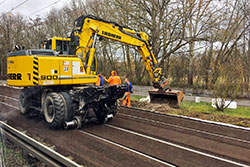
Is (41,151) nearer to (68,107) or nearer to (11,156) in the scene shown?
(11,156)

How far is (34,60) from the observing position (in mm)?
7270

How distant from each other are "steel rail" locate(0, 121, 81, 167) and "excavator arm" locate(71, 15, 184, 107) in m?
3.50

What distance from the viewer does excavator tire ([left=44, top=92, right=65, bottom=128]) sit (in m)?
7.35

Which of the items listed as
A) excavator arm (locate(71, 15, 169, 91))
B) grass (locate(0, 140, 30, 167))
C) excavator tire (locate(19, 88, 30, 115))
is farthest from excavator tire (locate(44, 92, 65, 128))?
excavator tire (locate(19, 88, 30, 115))

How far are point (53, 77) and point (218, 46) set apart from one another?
1519 cm

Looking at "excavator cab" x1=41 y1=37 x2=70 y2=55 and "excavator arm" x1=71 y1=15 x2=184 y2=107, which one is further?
"excavator cab" x1=41 y1=37 x2=70 y2=55

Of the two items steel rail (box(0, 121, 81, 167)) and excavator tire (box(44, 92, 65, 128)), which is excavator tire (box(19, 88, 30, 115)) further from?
steel rail (box(0, 121, 81, 167))

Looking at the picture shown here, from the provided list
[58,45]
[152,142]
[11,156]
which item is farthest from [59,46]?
[152,142]

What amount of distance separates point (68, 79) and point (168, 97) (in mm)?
6750

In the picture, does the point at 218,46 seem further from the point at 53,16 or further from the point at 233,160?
the point at 53,16

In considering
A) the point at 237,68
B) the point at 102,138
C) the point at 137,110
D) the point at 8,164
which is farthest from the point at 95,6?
the point at 8,164

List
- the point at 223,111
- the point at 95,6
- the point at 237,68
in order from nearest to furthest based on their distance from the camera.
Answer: the point at 237,68 → the point at 223,111 → the point at 95,6

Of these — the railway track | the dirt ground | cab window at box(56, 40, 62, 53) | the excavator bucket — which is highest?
cab window at box(56, 40, 62, 53)

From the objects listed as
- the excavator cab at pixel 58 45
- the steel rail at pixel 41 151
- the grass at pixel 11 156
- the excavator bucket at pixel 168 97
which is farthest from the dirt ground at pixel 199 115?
the grass at pixel 11 156
